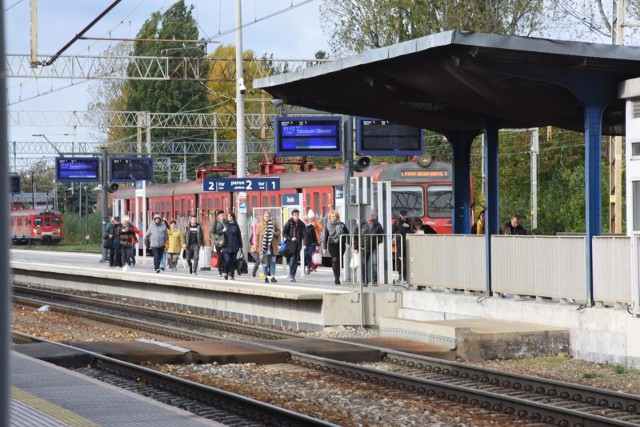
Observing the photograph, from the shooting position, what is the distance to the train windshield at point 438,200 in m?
35.8

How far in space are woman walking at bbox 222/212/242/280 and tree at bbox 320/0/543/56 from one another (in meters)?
16.5

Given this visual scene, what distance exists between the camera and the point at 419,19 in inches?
1624

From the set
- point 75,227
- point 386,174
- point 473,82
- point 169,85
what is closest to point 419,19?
point 386,174

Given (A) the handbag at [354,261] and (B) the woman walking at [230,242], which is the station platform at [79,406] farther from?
(B) the woman walking at [230,242]

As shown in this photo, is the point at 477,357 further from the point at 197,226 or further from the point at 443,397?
the point at 197,226

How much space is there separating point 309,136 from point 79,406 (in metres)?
16.4

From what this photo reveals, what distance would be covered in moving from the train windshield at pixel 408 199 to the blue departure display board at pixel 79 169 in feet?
48.3

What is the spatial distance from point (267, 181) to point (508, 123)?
11421 mm

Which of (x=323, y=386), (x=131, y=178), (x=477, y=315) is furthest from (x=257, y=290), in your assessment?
(x=131, y=178)

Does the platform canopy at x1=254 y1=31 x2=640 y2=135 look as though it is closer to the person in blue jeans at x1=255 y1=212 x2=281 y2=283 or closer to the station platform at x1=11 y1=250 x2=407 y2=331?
the station platform at x1=11 y1=250 x2=407 y2=331

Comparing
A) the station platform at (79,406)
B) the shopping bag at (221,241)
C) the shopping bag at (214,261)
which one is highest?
the shopping bag at (221,241)

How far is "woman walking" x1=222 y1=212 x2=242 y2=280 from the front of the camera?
86.1ft

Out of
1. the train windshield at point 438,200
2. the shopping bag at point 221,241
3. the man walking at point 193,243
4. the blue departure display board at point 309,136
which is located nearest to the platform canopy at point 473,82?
the blue departure display board at point 309,136

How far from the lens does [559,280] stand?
15.9 m
